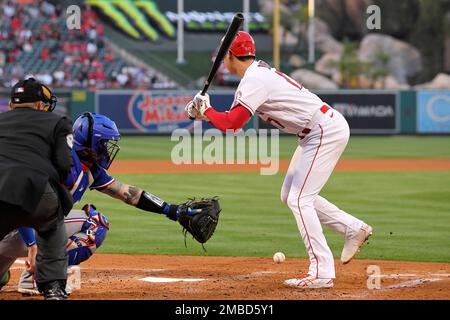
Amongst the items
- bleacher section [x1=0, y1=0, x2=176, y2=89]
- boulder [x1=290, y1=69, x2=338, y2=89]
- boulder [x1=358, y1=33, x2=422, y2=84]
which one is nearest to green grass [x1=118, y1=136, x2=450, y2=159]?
bleacher section [x1=0, y1=0, x2=176, y2=89]

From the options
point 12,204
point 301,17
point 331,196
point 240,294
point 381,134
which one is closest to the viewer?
point 12,204

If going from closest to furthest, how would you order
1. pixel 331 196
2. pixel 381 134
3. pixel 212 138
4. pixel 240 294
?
pixel 240 294 → pixel 331 196 → pixel 212 138 → pixel 381 134

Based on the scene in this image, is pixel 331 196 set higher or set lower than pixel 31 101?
lower

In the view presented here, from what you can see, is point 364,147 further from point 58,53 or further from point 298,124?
point 298,124

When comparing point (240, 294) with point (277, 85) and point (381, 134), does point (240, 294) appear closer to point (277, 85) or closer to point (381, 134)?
point (277, 85)

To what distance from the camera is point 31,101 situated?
19.8 ft

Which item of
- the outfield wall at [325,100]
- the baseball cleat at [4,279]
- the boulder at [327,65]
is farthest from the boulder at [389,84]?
the baseball cleat at [4,279]

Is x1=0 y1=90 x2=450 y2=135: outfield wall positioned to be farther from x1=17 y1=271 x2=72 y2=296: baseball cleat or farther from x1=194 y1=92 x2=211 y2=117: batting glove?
x1=17 y1=271 x2=72 y2=296: baseball cleat

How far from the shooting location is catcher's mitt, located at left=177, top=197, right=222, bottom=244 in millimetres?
7484

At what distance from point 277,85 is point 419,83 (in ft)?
121

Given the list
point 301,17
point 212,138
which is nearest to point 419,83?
point 301,17

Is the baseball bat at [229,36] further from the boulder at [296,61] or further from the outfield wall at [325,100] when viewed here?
the boulder at [296,61]

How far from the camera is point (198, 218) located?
748cm

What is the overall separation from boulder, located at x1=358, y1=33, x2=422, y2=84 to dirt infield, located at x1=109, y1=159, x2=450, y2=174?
20.8m
